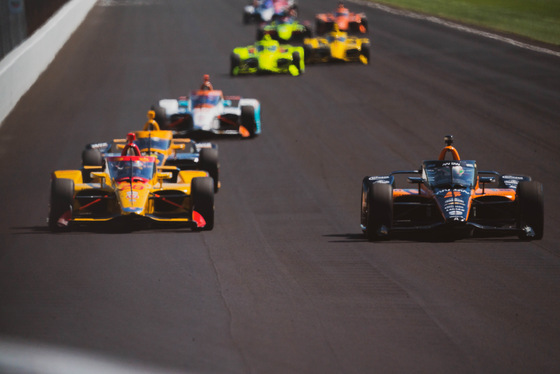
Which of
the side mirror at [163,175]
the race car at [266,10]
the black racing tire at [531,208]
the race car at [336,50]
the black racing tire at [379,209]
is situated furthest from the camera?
the race car at [266,10]

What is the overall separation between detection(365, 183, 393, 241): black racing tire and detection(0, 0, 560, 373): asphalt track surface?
9.6 inches

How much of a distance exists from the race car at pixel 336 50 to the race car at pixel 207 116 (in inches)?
528

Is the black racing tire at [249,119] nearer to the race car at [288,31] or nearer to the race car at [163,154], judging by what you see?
the race car at [163,154]

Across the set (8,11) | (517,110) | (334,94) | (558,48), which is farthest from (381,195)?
(558,48)

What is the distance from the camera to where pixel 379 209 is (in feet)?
53.9

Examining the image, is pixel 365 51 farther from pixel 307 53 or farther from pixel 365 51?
pixel 307 53

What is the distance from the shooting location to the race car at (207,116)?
27656 millimetres

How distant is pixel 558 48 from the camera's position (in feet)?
144

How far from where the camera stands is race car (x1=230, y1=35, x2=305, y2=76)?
3909cm

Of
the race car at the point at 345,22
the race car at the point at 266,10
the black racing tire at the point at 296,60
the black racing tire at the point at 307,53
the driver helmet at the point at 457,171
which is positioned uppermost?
the driver helmet at the point at 457,171

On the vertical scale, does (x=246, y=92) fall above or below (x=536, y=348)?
below

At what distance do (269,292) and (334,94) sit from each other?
70.2 ft

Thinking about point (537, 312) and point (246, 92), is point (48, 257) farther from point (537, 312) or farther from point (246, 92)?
point (246, 92)

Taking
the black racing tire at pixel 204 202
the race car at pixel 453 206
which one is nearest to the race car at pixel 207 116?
the black racing tire at pixel 204 202
